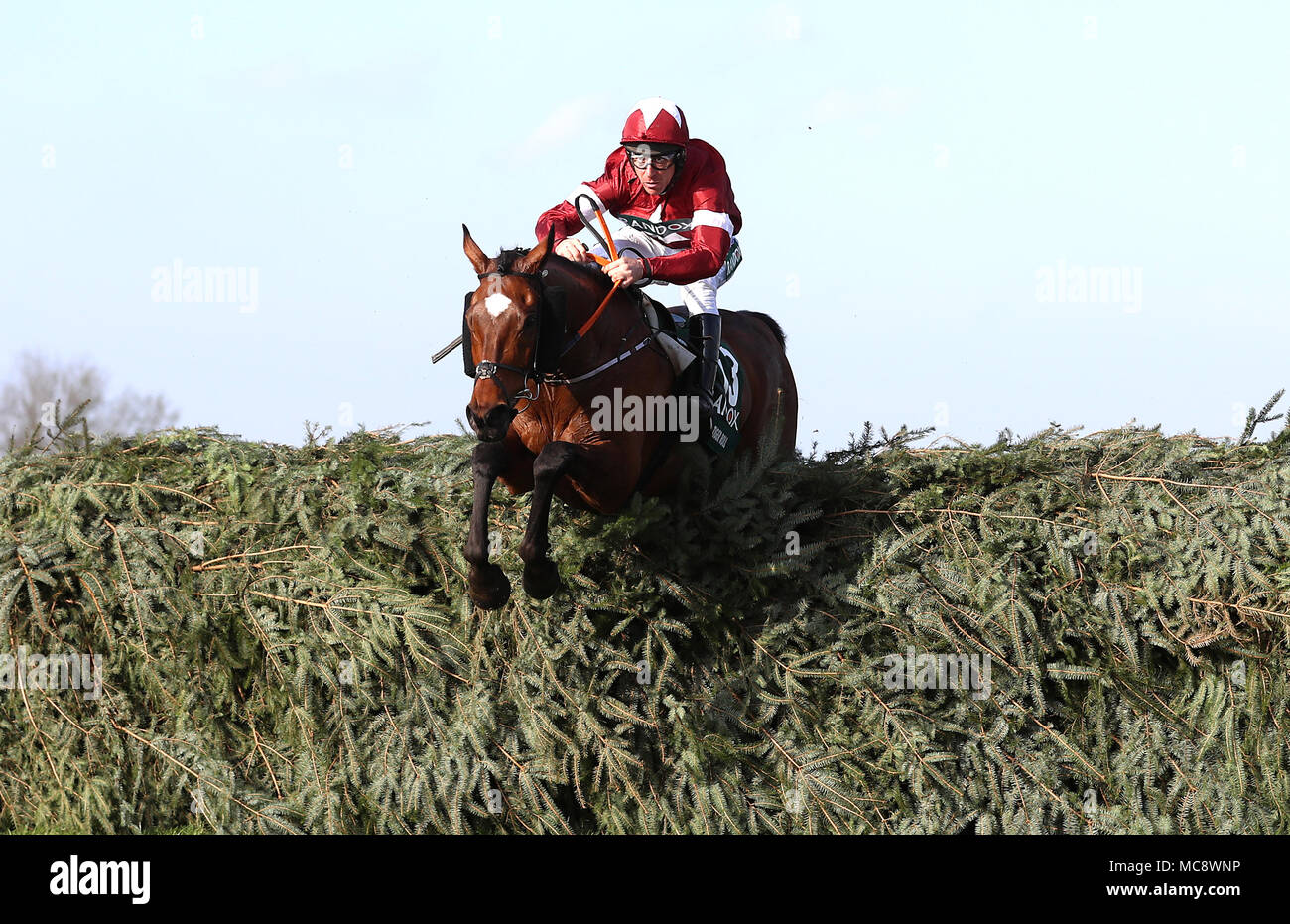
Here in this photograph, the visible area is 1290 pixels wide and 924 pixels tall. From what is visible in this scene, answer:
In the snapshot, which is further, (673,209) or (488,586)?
(673,209)

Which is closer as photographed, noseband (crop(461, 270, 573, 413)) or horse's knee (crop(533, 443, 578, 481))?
noseband (crop(461, 270, 573, 413))

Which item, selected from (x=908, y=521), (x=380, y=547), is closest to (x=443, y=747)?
(x=380, y=547)

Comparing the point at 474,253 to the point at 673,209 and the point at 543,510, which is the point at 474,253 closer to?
the point at 543,510

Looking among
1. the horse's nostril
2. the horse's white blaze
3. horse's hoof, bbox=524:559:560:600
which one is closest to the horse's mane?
the horse's white blaze

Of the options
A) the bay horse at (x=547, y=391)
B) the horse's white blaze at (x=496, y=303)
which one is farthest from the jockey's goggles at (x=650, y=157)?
the horse's white blaze at (x=496, y=303)

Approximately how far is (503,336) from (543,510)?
32.4 inches

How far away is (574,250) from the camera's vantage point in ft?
20.1

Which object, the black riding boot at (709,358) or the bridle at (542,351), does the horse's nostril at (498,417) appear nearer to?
the bridle at (542,351)

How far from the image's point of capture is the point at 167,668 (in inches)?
273

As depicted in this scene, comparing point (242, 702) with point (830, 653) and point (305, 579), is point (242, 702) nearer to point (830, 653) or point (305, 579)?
point (305, 579)

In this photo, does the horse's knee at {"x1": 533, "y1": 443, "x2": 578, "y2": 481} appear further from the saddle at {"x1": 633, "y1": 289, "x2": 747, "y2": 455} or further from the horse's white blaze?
the saddle at {"x1": 633, "y1": 289, "x2": 747, "y2": 455}

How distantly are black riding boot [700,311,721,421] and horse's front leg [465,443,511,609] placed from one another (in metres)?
1.33

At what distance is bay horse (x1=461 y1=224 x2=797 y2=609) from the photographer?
5.14m

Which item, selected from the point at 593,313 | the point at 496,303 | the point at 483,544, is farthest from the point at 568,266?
the point at 483,544
